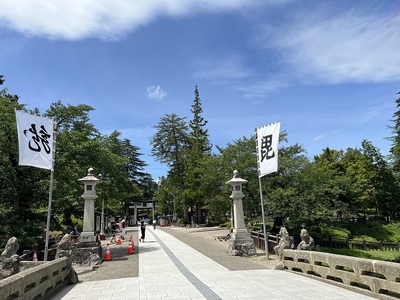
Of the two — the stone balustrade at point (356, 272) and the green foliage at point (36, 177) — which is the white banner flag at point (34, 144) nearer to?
the green foliage at point (36, 177)

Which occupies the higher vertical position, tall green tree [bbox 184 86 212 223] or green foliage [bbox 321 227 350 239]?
tall green tree [bbox 184 86 212 223]

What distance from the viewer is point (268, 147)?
13609mm

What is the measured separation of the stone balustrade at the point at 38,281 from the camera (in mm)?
5625

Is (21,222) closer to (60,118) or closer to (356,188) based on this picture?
(60,118)

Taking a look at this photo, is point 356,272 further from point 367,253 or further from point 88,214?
point 367,253

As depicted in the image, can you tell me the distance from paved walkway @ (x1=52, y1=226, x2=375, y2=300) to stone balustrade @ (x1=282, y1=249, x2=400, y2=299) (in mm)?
297

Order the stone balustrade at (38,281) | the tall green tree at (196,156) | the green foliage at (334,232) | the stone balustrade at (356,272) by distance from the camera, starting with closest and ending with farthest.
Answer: the stone balustrade at (38,281)
the stone balustrade at (356,272)
the green foliage at (334,232)
the tall green tree at (196,156)

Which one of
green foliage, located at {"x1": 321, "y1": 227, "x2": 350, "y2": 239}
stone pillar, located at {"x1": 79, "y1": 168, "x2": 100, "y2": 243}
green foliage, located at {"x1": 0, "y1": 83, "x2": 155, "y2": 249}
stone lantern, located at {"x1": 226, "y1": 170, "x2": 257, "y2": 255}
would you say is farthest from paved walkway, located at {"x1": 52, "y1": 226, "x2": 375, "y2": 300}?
green foliage, located at {"x1": 321, "y1": 227, "x2": 350, "y2": 239}

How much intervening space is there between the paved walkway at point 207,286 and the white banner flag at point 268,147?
4608 millimetres

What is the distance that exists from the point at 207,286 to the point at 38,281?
13.5 ft

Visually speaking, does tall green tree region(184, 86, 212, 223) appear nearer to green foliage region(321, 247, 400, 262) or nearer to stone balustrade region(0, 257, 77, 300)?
green foliage region(321, 247, 400, 262)

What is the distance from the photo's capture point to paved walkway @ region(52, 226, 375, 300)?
22.9 ft

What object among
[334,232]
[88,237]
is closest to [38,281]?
[88,237]

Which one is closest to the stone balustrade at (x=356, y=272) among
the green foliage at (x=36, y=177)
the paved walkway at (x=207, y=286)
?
the paved walkway at (x=207, y=286)
